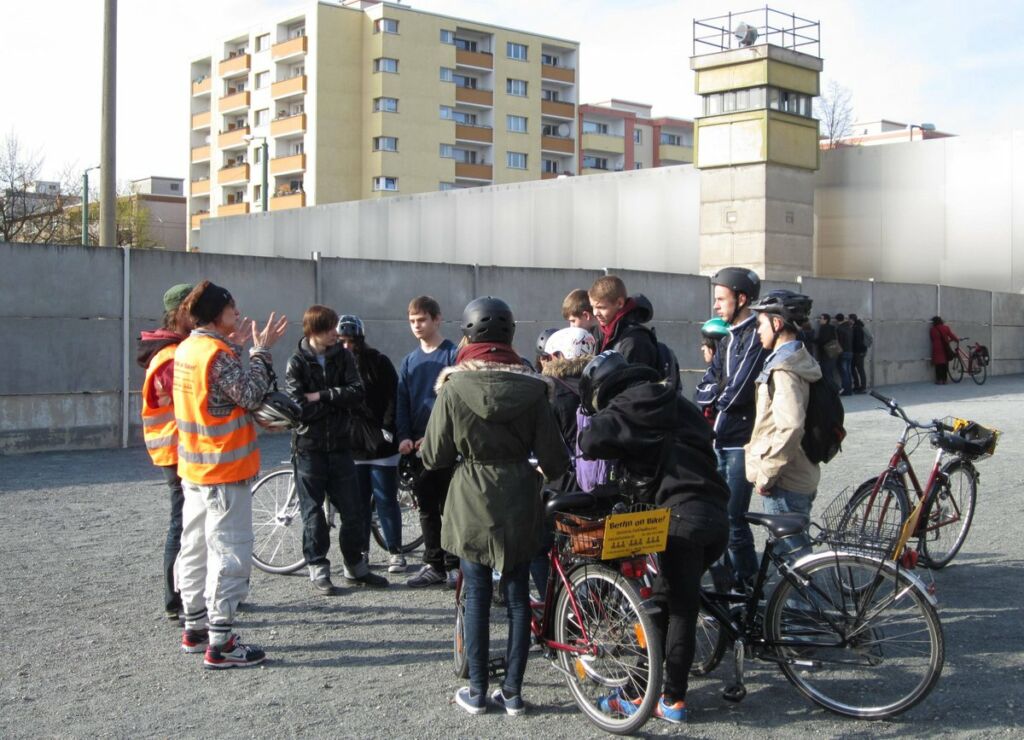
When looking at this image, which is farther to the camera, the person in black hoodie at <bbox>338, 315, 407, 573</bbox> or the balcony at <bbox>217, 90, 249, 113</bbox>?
the balcony at <bbox>217, 90, 249, 113</bbox>

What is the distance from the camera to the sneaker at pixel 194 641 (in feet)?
18.2

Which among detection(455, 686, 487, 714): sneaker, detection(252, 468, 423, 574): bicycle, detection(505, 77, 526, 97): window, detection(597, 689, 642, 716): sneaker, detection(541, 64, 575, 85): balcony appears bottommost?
detection(455, 686, 487, 714): sneaker

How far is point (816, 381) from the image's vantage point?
5496mm

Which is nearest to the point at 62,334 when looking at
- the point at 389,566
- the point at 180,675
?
the point at 389,566

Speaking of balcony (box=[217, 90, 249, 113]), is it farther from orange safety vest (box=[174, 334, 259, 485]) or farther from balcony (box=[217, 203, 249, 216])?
orange safety vest (box=[174, 334, 259, 485])

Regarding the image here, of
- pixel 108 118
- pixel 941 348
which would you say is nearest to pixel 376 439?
pixel 108 118

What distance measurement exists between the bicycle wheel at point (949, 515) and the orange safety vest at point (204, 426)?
4147mm

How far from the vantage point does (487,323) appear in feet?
16.1

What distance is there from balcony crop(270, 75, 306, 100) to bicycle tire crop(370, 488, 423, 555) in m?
67.8

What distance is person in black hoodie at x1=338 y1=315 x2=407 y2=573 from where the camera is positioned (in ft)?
23.2

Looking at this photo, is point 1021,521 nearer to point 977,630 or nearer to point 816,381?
point 977,630

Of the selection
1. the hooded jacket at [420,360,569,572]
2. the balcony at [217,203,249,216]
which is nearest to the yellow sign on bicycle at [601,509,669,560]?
the hooded jacket at [420,360,569,572]

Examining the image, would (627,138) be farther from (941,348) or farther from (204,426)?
(204,426)

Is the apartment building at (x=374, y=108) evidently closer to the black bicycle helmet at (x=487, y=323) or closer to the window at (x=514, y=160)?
the window at (x=514, y=160)
